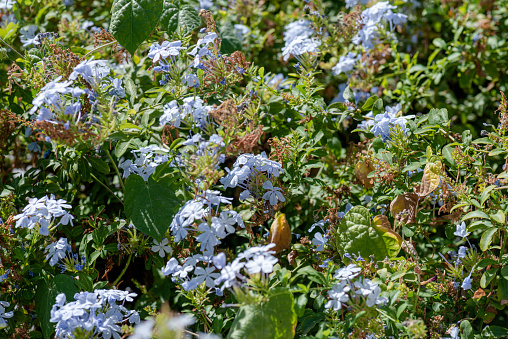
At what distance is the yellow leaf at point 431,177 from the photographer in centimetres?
142

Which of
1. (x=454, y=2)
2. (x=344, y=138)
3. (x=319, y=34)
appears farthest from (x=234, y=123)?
(x=454, y=2)

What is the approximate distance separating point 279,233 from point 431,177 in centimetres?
50

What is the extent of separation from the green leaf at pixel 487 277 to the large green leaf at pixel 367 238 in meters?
0.25

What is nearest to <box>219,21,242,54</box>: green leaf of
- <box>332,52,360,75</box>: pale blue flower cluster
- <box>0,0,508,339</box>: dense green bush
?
<box>0,0,508,339</box>: dense green bush

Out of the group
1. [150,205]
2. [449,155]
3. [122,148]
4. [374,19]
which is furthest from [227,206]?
[374,19]

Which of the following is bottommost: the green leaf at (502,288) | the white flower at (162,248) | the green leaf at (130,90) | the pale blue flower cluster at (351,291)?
the green leaf at (502,288)

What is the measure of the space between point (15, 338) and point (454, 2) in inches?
105

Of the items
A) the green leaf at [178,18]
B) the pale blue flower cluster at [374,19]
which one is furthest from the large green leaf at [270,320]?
the pale blue flower cluster at [374,19]

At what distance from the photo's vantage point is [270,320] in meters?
1.22

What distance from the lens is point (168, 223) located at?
1382mm

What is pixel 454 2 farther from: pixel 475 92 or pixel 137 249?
pixel 137 249

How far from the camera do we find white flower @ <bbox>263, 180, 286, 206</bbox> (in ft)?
4.79

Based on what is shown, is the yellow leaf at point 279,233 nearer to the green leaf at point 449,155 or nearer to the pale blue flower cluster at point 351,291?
the pale blue flower cluster at point 351,291

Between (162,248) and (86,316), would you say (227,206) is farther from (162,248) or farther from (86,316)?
(86,316)
